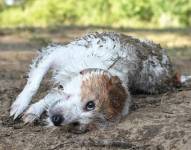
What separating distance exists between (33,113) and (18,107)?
22 centimetres

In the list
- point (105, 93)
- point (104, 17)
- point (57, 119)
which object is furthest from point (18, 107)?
point (104, 17)

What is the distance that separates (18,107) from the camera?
608 cm

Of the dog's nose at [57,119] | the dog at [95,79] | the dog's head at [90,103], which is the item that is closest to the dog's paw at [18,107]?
the dog at [95,79]

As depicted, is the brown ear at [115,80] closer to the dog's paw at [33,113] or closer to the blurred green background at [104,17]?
the dog's paw at [33,113]

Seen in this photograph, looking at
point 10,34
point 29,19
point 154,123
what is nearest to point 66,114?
point 154,123

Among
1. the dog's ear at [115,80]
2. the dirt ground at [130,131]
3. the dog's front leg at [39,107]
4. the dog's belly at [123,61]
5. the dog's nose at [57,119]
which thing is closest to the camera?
the dirt ground at [130,131]

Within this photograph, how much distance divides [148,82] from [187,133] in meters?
1.89

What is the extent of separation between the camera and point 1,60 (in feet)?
32.2

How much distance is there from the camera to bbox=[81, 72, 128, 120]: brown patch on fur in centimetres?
536

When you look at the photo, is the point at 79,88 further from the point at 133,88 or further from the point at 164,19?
the point at 164,19

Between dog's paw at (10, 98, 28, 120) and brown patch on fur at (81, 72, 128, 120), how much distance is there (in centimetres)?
82

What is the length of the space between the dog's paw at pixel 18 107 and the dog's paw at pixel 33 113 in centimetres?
7

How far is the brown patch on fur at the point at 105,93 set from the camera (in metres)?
5.36

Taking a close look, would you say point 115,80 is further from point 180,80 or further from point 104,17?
point 104,17
